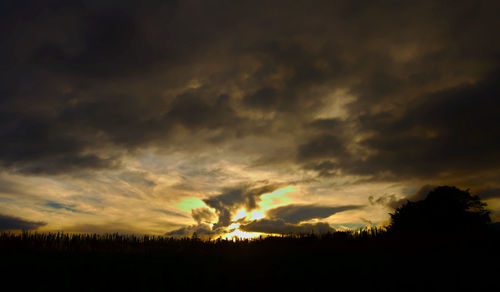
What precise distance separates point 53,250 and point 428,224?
A: 58.0 meters

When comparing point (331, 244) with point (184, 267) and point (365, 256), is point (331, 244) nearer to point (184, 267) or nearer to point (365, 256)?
point (365, 256)

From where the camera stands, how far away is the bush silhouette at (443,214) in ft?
202

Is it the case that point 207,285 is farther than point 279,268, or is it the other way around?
point 279,268

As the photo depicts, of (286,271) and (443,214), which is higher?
(443,214)

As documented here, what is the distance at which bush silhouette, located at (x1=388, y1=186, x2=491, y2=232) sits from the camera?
61.6 metres

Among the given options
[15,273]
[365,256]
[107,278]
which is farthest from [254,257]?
[15,273]

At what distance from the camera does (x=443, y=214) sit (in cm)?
6266

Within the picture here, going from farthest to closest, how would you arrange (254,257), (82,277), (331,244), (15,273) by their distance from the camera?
(331,244)
(254,257)
(15,273)
(82,277)

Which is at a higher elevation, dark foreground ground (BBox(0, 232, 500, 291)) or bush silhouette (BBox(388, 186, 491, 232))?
bush silhouette (BBox(388, 186, 491, 232))

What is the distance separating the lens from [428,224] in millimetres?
62500

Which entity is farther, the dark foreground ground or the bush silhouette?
the bush silhouette

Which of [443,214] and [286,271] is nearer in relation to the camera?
[286,271]

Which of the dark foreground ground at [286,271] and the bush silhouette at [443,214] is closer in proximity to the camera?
the dark foreground ground at [286,271]

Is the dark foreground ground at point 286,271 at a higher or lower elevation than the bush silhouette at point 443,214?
lower
